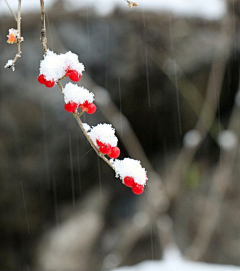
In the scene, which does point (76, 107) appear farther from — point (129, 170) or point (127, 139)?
point (127, 139)

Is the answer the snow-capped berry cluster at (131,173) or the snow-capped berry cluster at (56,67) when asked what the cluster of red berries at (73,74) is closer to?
the snow-capped berry cluster at (56,67)

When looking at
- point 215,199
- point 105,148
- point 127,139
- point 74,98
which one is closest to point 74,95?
point 74,98

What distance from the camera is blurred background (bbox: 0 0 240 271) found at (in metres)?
2.17

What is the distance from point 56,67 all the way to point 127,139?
1.83m

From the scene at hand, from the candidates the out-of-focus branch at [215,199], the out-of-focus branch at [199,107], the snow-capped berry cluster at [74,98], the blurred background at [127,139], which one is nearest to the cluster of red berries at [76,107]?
the snow-capped berry cluster at [74,98]

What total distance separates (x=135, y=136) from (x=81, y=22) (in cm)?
110

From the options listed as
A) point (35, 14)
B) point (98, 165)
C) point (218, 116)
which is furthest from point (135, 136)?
point (35, 14)

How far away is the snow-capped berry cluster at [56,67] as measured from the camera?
0.43 metres

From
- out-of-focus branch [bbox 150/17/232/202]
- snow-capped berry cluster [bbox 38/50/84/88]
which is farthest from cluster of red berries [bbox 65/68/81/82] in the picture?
out-of-focus branch [bbox 150/17/232/202]

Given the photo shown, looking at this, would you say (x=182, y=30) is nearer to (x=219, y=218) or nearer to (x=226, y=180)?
(x=226, y=180)

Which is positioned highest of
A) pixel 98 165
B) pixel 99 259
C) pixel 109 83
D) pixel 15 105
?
pixel 109 83

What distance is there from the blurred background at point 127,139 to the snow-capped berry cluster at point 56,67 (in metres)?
1.75

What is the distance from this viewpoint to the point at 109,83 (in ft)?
7.35

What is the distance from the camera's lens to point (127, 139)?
2264 millimetres
